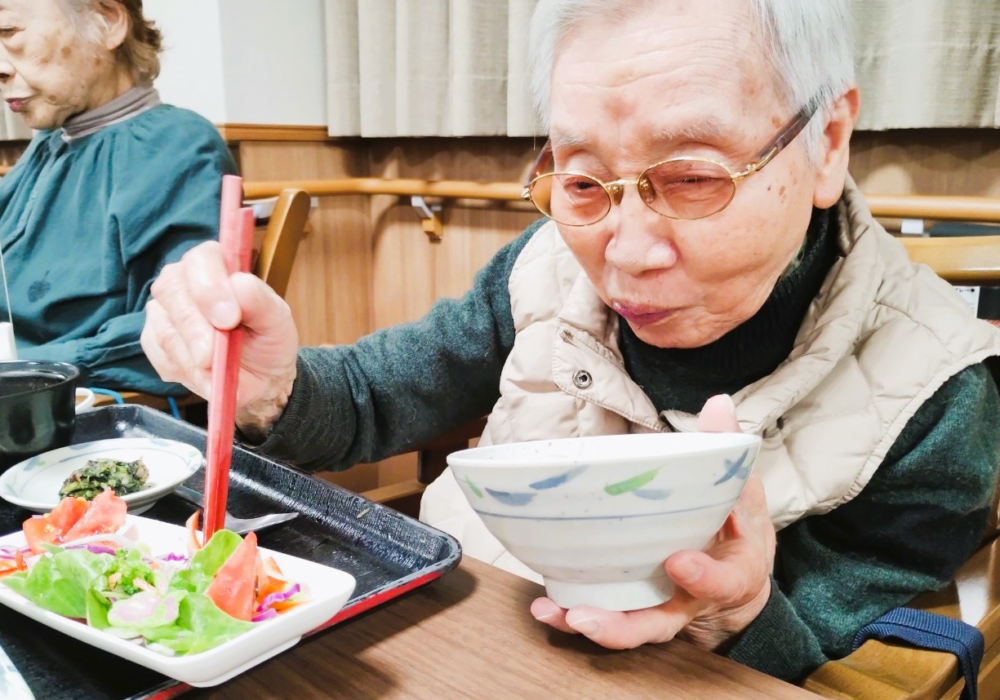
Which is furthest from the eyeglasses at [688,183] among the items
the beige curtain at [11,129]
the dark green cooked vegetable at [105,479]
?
the beige curtain at [11,129]

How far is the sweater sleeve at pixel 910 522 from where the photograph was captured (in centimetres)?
72

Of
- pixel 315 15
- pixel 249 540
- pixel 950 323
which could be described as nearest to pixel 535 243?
pixel 950 323

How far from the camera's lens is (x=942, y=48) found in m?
1.43

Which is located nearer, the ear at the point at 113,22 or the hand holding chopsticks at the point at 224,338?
the hand holding chopsticks at the point at 224,338

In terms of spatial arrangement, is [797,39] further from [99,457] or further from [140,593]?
[99,457]

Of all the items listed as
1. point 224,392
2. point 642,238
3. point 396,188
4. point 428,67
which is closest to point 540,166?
point 642,238

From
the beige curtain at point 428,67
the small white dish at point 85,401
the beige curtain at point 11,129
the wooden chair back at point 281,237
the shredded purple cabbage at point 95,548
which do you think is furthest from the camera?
the beige curtain at point 11,129

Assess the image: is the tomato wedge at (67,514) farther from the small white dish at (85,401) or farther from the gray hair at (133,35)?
the gray hair at (133,35)

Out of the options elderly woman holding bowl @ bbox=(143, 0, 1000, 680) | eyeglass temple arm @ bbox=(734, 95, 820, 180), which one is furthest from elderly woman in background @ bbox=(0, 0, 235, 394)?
eyeglass temple arm @ bbox=(734, 95, 820, 180)

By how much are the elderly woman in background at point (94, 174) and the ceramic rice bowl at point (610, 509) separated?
3.86ft

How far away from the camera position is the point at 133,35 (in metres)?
1.73

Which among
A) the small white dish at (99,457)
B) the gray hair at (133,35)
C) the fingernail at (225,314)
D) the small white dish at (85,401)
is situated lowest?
the small white dish at (85,401)

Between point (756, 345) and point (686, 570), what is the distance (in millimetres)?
399

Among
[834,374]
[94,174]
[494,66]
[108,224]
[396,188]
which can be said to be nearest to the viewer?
[834,374]
